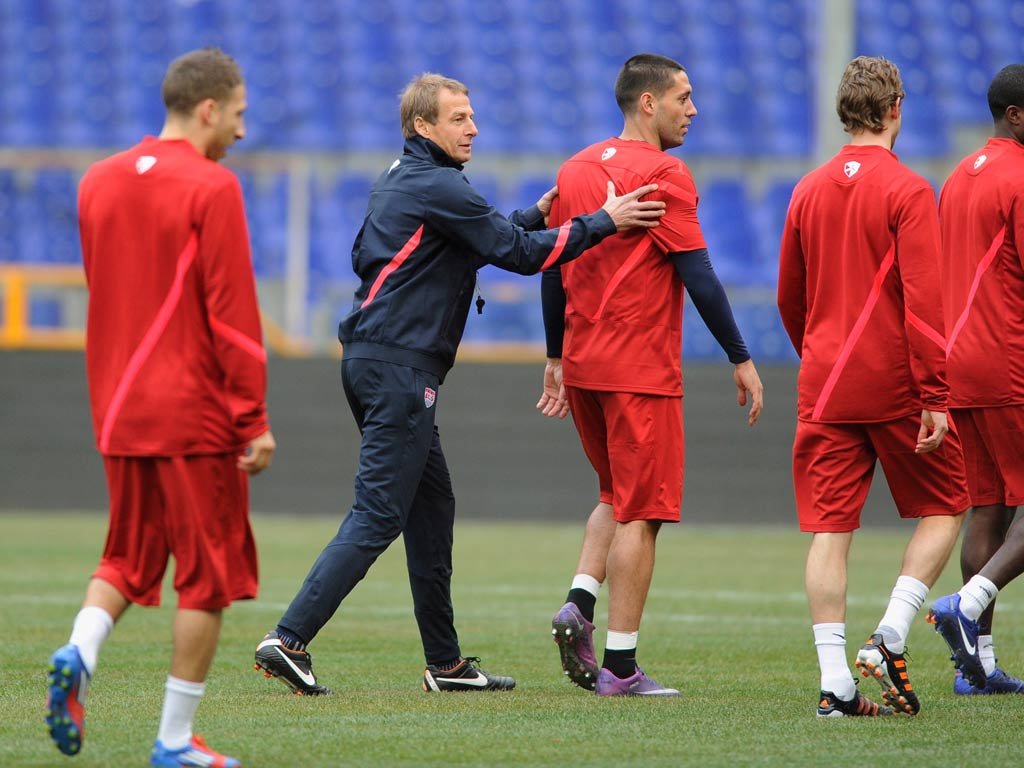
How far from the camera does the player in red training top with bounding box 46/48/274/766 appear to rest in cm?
380

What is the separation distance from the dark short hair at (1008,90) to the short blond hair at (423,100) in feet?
6.24

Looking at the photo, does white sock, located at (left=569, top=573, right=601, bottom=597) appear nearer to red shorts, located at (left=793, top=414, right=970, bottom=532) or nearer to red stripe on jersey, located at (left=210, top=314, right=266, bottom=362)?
red shorts, located at (left=793, top=414, right=970, bottom=532)

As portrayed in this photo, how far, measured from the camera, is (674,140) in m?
5.48

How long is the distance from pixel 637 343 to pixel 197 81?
6.46 feet

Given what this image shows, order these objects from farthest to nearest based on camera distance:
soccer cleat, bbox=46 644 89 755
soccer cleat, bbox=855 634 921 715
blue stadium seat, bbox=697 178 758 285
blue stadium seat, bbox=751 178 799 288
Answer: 1. blue stadium seat, bbox=697 178 758 285
2. blue stadium seat, bbox=751 178 799 288
3. soccer cleat, bbox=855 634 921 715
4. soccer cleat, bbox=46 644 89 755

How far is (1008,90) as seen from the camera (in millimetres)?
5430

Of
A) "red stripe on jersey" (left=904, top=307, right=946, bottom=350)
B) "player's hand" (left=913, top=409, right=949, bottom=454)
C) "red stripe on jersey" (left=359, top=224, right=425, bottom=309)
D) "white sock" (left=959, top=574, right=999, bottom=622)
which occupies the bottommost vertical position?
"white sock" (left=959, top=574, right=999, bottom=622)

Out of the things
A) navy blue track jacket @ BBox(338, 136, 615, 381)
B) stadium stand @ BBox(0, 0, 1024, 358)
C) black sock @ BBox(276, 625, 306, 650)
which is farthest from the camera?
stadium stand @ BBox(0, 0, 1024, 358)

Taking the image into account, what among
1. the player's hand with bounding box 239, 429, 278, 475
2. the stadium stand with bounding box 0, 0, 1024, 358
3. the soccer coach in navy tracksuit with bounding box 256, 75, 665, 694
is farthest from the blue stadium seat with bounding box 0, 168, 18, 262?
the player's hand with bounding box 239, 429, 278, 475

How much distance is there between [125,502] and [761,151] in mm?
14225

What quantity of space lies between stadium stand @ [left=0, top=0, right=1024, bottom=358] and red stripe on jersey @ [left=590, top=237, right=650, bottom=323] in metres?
10.8

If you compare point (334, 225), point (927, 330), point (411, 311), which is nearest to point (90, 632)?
point (411, 311)

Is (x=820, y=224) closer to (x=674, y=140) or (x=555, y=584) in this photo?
(x=674, y=140)

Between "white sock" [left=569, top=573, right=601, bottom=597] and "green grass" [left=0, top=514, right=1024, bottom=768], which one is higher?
"white sock" [left=569, top=573, right=601, bottom=597]
